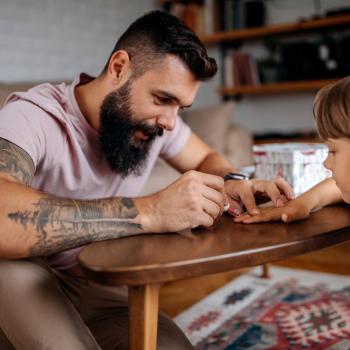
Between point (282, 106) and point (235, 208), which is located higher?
point (282, 106)

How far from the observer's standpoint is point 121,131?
126cm

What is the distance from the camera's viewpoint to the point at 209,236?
86 centimetres

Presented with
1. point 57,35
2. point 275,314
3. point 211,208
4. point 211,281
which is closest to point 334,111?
point 211,208

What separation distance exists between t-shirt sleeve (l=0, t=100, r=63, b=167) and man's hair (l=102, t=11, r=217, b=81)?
0.86ft

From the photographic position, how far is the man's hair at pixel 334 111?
96cm

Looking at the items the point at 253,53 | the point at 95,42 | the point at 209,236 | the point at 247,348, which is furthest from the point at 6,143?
the point at 253,53

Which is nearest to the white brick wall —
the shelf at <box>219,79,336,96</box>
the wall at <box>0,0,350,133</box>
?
the wall at <box>0,0,350,133</box>

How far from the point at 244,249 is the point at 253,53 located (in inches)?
142

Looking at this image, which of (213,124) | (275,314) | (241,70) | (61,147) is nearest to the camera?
(61,147)

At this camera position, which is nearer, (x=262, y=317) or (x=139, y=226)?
(x=139, y=226)

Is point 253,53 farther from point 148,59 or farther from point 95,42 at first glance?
point 148,59

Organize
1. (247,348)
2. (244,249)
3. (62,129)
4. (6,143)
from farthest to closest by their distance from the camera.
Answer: (247,348) → (62,129) → (6,143) → (244,249)

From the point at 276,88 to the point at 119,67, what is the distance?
2.71 m

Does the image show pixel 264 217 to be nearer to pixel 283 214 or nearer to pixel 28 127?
pixel 283 214
